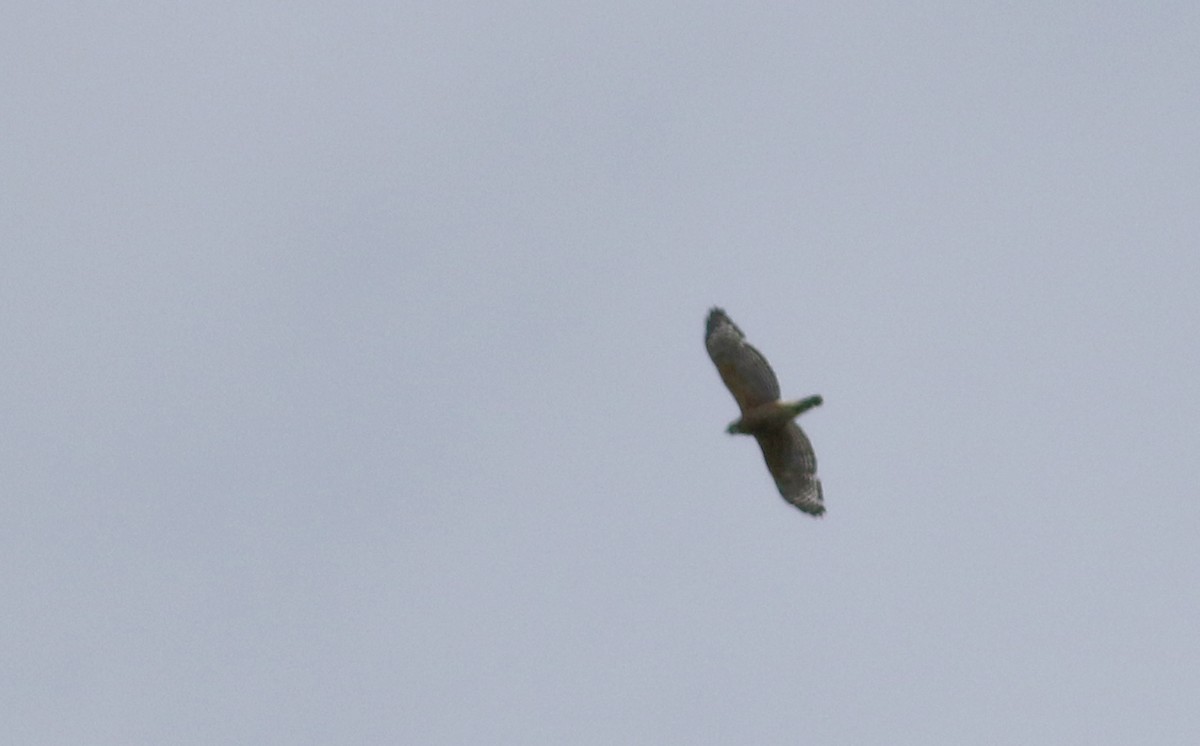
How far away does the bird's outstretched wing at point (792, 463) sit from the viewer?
3978 cm

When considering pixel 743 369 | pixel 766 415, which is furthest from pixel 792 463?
pixel 743 369

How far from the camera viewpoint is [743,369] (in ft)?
130

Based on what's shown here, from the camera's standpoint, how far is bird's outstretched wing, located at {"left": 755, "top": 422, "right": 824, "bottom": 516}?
39781mm

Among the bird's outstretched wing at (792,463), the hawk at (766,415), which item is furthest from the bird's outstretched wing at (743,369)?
the bird's outstretched wing at (792,463)

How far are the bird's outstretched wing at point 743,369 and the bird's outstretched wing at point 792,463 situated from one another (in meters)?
0.76

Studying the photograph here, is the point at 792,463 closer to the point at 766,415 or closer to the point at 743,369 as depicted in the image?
the point at 766,415

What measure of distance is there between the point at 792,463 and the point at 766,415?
125cm

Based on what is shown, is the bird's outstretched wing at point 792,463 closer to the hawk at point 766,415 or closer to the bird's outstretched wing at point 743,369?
the hawk at point 766,415

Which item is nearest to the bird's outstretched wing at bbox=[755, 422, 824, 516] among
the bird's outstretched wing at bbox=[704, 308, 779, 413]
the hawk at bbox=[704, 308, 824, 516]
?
the hawk at bbox=[704, 308, 824, 516]

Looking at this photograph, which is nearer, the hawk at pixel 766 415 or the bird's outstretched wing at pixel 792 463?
the hawk at pixel 766 415

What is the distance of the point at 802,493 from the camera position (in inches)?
1569

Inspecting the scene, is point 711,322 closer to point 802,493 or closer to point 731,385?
point 731,385

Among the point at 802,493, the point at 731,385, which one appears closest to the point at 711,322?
the point at 731,385

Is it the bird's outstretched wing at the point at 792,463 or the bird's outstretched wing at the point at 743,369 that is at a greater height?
the bird's outstretched wing at the point at 743,369
